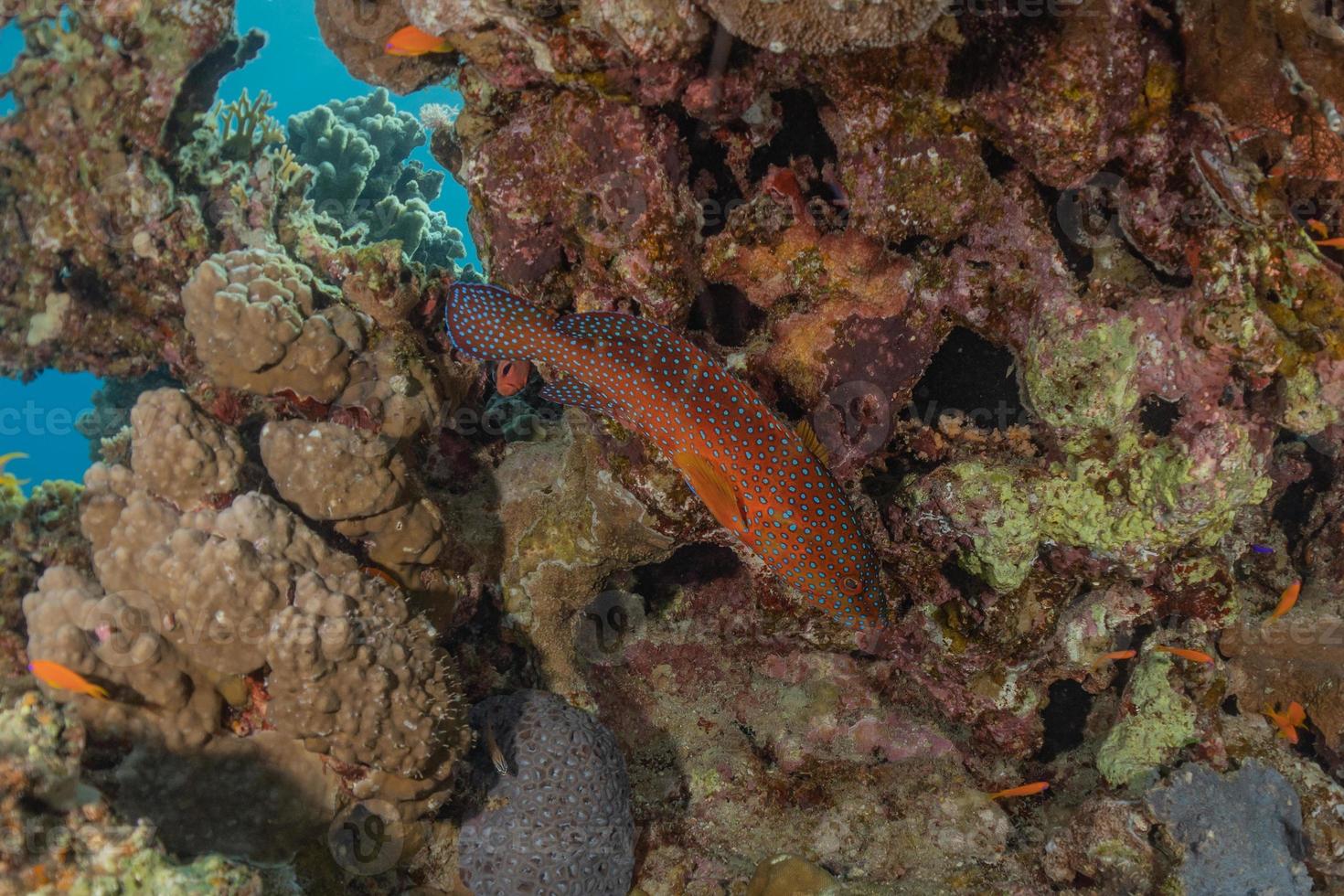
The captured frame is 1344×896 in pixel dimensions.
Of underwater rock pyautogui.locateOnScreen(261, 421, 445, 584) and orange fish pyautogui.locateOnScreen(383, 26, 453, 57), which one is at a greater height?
orange fish pyautogui.locateOnScreen(383, 26, 453, 57)

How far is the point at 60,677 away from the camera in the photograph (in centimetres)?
368

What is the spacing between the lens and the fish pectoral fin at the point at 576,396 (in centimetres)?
487

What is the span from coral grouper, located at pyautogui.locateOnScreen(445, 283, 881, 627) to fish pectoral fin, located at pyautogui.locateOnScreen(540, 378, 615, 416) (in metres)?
0.05

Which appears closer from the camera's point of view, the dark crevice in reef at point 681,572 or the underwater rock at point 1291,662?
the underwater rock at point 1291,662

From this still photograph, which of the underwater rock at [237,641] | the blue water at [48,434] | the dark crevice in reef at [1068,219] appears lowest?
the blue water at [48,434]

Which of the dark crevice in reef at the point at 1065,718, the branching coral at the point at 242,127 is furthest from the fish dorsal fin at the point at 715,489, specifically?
the branching coral at the point at 242,127

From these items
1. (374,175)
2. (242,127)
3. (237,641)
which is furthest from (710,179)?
(374,175)

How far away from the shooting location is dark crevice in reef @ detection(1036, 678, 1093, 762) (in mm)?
6281

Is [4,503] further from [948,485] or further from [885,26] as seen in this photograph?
[948,485]

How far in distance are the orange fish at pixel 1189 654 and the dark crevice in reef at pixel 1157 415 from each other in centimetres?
201

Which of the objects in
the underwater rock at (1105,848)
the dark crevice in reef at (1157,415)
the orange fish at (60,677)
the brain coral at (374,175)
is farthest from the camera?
the brain coral at (374,175)

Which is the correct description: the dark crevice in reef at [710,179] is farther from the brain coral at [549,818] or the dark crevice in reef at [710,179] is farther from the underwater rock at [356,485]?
the brain coral at [549,818]

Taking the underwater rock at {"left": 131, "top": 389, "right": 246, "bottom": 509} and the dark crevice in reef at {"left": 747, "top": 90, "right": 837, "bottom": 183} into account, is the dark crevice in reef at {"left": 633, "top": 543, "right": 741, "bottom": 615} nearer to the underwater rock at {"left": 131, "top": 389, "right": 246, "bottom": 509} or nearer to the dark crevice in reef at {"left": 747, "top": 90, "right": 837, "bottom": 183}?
the dark crevice in reef at {"left": 747, "top": 90, "right": 837, "bottom": 183}

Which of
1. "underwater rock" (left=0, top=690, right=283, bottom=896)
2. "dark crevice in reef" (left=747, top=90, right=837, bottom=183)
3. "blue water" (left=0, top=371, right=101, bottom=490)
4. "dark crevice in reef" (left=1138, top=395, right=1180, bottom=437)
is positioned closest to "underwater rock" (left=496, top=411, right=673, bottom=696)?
"dark crevice in reef" (left=747, top=90, right=837, bottom=183)
